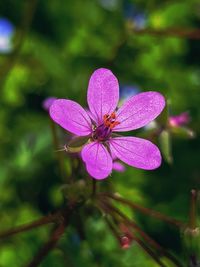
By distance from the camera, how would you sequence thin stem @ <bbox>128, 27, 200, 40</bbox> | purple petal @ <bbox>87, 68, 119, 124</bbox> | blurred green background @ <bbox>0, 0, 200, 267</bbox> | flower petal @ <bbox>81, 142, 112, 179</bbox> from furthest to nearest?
thin stem @ <bbox>128, 27, 200, 40</bbox> → blurred green background @ <bbox>0, 0, 200, 267</bbox> → purple petal @ <bbox>87, 68, 119, 124</bbox> → flower petal @ <bbox>81, 142, 112, 179</bbox>

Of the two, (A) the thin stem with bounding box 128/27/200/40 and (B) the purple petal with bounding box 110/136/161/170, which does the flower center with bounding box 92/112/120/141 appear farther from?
(A) the thin stem with bounding box 128/27/200/40

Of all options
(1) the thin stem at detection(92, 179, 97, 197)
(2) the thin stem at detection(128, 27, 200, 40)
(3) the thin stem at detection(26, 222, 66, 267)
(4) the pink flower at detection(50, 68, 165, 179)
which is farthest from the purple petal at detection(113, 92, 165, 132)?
(2) the thin stem at detection(128, 27, 200, 40)

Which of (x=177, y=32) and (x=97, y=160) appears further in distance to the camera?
(x=177, y=32)

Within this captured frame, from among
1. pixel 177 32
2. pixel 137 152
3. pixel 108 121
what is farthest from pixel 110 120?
pixel 177 32

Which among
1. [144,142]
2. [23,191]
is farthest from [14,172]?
[144,142]

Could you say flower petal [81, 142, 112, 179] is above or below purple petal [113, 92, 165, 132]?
below

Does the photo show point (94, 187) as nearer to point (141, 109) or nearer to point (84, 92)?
point (141, 109)

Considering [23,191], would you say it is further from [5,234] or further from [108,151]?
[108,151]
